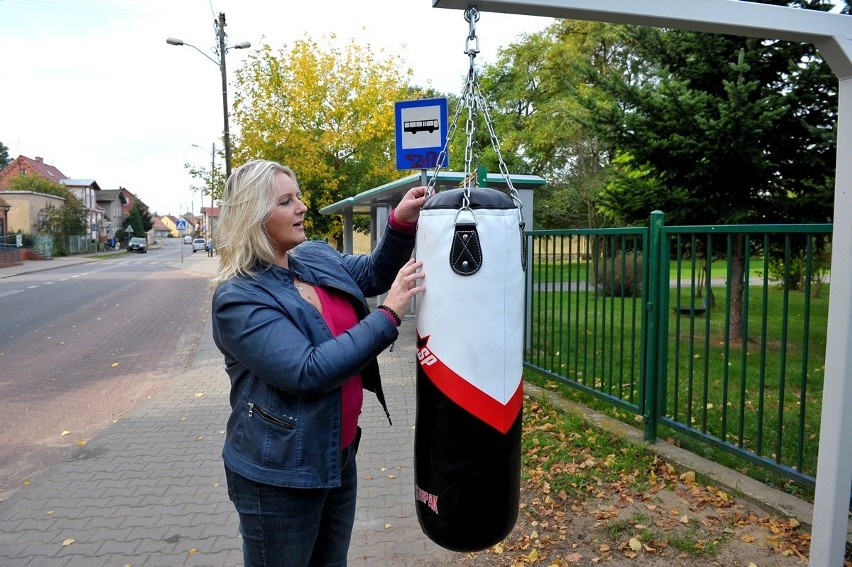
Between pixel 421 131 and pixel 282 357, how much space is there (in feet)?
14.0

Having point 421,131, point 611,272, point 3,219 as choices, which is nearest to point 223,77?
point 421,131

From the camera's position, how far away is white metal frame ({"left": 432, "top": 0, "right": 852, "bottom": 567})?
7.82 feet

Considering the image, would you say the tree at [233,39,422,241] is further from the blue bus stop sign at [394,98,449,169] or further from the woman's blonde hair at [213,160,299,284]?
the woman's blonde hair at [213,160,299,284]

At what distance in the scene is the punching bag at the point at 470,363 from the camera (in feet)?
6.73

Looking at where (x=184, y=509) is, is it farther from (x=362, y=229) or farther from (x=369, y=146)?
(x=362, y=229)

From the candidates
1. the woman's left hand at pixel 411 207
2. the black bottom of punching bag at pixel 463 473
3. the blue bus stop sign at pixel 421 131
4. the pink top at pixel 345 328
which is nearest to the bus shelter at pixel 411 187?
the blue bus stop sign at pixel 421 131

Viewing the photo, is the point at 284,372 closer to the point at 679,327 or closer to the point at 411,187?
the point at 679,327

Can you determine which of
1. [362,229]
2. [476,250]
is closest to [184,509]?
[476,250]

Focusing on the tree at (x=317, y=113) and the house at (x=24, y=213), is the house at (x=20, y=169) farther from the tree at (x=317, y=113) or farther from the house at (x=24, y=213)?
the tree at (x=317, y=113)

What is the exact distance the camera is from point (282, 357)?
1.90m

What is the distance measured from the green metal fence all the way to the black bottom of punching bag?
209 cm

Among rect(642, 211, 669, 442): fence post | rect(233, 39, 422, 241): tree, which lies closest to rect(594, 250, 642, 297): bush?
rect(642, 211, 669, 442): fence post

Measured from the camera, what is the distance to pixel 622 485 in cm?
425

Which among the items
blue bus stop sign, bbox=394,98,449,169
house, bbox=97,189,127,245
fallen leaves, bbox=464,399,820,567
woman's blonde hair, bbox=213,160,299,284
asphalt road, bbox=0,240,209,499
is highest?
house, bbox=97,189,127,245
